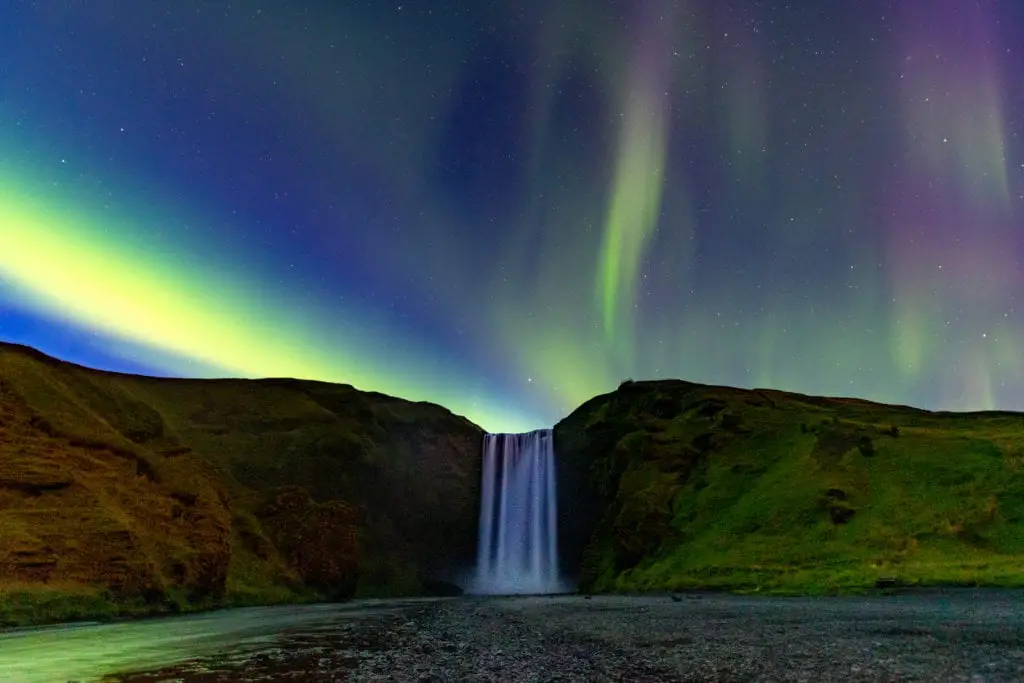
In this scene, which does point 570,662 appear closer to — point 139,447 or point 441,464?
point 139,447

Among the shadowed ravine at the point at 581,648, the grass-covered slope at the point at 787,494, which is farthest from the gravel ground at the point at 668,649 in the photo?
the grass-covered slope at the point at 787,494

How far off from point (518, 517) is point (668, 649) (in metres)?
80.5

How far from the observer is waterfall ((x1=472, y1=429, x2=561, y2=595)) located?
91.6m

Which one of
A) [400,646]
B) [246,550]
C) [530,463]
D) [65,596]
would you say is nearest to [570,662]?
[400,646]

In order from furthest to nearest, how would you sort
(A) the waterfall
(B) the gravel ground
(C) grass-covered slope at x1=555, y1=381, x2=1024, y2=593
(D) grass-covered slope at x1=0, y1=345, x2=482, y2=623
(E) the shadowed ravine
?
(A) the waterfall
(C) grass-covered slope at x1=555, y1=381, x2=1024, y2=593
(D) grass-covered slope at x1=0, y1=345, x2=482, y2=623
(E) the shadowed ravine
(B) the gravel ground

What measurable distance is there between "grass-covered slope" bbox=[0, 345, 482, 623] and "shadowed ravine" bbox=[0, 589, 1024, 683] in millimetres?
13208

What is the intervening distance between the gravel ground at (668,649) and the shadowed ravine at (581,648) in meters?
0.05

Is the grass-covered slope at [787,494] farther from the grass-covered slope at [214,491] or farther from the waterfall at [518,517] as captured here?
the grass-covered slope at [214,491]

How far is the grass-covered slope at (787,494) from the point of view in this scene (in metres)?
51.3

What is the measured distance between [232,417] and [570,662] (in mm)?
86170

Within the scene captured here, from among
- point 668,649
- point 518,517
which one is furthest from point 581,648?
point 518,517

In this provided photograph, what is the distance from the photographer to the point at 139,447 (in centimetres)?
6228

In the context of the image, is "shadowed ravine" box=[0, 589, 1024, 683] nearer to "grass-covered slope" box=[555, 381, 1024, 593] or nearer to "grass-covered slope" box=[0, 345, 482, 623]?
"grass-covered slope" box=[0, 345, 482, 623]

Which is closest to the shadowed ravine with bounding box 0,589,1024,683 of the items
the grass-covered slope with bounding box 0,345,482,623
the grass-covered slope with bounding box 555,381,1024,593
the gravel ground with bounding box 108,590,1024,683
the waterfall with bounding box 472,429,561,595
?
the gravel ground with bounding box 108,590,1024,683
